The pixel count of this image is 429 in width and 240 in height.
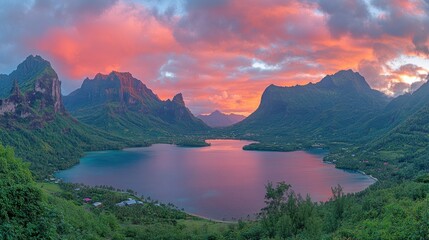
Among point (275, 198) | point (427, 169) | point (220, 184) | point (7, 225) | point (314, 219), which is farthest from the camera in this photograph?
point (220, 184)

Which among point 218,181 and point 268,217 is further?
point 218,181

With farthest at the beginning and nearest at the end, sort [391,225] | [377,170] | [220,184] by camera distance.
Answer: [377,170]
[220,184]
[391,225]

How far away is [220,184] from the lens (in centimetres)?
14475

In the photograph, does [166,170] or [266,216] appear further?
[166,170]

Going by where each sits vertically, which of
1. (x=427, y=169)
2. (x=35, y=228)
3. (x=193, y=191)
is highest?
(x=35, y=228)

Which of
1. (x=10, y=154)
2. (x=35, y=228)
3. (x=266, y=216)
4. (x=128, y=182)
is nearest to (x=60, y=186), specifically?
(x=128, y=182)

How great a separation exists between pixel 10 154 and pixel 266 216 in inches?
1689

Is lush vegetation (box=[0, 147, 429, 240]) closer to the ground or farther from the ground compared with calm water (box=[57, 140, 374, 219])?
farther from the ground

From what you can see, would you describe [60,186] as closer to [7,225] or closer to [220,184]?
[220,184]

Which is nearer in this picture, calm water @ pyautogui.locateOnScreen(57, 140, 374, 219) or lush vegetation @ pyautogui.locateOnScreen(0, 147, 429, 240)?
lush vegetation @ pyautogui.locateOnScreen(0, 147, 429, 240)

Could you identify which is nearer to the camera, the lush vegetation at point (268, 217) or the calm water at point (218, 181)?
the lush vegetation at point (268, 217)

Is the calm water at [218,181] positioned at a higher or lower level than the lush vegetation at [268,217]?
lower

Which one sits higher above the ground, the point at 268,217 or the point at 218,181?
the point at 268,217

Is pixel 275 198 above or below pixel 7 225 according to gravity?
below
